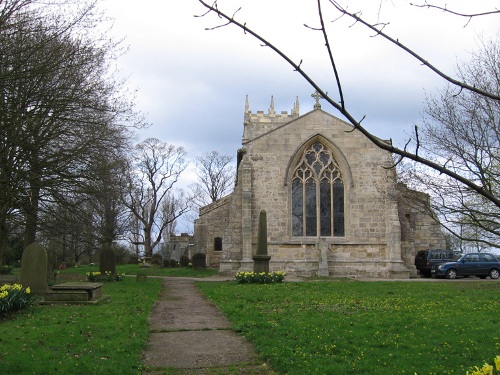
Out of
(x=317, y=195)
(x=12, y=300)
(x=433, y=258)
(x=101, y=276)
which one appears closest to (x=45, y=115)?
(x=12, y=300)

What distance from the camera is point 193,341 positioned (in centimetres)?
882

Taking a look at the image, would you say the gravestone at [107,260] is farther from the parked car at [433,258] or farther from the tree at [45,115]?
the parked car at [433,258]

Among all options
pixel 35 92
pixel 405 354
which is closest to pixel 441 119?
pixel 405 354

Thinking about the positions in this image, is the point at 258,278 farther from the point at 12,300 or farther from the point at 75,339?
the point at 75,339

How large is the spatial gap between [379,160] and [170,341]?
19676 millimetres

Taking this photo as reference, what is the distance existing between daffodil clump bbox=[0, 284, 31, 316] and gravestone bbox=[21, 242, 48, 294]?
6.50ft

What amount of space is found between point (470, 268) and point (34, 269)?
21.3 meters

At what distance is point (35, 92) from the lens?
10.9m

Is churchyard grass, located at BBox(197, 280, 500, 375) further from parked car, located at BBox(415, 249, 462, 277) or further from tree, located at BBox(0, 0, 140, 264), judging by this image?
parked car, located at BBox(415, 249, 462, 277)

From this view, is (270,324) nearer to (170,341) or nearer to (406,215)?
(170,341)

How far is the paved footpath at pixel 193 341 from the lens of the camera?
7406mm

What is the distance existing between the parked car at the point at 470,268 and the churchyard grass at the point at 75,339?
1858 centimetres

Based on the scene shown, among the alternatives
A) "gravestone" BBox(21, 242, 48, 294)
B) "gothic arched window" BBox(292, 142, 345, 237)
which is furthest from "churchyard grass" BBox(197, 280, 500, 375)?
"gothic arched window" BBox(292, 142, 345, 237)

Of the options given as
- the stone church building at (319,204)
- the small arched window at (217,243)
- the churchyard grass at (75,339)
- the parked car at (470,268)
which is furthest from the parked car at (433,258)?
the churchyard grass at (75,339)
